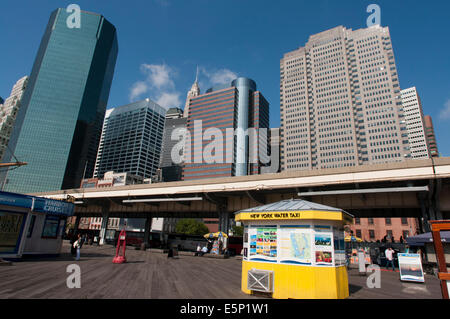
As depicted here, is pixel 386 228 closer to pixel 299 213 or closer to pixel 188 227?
pixel 188 227

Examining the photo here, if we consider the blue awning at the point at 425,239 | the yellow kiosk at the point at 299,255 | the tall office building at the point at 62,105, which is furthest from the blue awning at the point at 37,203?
the tall office building at the point at 62,105

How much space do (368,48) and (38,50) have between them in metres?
206

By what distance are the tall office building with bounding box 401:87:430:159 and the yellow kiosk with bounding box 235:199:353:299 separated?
212794mm

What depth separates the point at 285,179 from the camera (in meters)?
28.2

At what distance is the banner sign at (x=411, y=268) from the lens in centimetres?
1452

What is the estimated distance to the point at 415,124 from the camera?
190 metres

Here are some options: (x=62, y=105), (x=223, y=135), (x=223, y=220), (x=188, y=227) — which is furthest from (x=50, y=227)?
(x=223, y=135)

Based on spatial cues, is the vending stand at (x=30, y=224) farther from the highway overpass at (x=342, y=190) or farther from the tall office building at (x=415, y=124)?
the tall office building at (x=415, y=124)

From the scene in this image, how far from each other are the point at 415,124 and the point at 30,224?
236484 millimetres

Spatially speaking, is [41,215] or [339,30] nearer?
[41,215]

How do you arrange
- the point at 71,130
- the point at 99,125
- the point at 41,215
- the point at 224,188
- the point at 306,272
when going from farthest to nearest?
the point at 99,125 < the point at 71,130 < the point at 224,188 < the point at 41,215 < the point at 306,272

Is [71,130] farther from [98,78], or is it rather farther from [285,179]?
[285,179]

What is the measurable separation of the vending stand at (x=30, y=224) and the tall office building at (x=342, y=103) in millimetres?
137286
